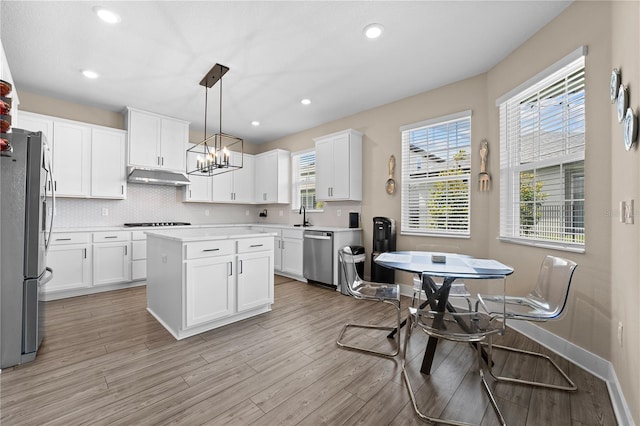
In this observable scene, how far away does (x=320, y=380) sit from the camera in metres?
1.95

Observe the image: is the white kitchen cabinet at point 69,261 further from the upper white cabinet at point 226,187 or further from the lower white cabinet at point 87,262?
the upper white cabinet at point 226,187

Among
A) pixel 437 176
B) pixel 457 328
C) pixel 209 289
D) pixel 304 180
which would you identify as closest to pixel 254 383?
pixel 209 289

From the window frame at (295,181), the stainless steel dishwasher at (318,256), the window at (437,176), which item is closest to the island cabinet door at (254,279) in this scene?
the stainless steel dishwasher at (318,256)

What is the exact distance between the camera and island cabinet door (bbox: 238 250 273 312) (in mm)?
2932

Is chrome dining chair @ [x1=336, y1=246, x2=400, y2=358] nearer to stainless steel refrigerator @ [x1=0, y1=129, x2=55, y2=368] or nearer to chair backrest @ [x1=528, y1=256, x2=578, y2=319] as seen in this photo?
chair backrest @ [x1=528, y1=256, x2=578, y2=319]

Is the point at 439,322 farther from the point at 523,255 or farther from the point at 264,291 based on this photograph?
the point at 264,291

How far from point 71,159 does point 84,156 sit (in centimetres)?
16

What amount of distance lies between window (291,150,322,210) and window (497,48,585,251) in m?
3.16

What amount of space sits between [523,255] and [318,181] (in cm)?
316

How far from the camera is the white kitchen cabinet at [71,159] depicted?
392cm

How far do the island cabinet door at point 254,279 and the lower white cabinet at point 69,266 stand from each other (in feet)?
8.61

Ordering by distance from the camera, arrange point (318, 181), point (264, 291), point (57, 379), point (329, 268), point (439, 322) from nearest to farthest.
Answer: point (439, 322) → point (57, 379) → point (264, 291) → point (329, 268) → point (318, 181)

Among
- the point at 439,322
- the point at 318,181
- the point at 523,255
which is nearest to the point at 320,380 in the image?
the point at 439,322

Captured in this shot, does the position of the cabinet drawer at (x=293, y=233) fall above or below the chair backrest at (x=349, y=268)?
above
